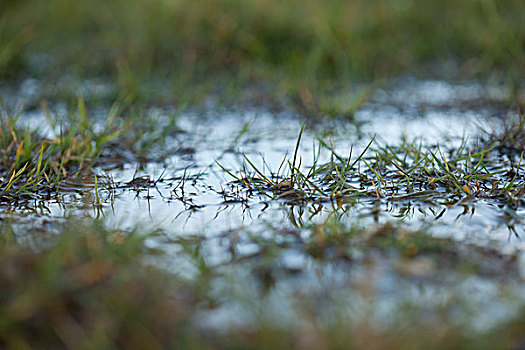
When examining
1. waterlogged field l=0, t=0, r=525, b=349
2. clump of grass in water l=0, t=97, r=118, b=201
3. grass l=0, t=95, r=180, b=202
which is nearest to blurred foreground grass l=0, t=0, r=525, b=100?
waterlogged field l=0, t=0, r=525, b=349

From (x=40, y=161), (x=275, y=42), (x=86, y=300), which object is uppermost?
(x=275, y=42)

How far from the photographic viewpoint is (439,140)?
2410 millimetres

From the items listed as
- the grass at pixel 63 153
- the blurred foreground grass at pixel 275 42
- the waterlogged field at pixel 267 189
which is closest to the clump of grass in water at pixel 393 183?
the waterlogged field at pixel 267 189

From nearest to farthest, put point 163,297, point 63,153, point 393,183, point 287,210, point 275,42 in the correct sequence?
1. point 163,297
2. point 287,210
3. point 393,183
4. point 63,153
5. point 275,42

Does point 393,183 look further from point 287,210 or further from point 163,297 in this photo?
point 163,297

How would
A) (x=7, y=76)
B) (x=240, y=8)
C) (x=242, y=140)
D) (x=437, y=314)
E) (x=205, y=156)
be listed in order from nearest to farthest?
(x=437, y=314) → (x=205, y=156) → (x=242, y=140) → (x=7, y=76) → (x=240, y=8)

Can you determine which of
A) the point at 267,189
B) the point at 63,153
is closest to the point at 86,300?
the point at 267,189

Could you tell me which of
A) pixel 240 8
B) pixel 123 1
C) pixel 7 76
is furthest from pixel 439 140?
pixel 123 1

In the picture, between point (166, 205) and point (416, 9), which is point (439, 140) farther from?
point (416, 9)

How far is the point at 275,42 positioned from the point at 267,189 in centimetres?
219

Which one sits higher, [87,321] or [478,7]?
[478,7]

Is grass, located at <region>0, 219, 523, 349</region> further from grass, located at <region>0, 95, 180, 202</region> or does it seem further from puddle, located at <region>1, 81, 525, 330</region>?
grass, located at <region>0, 95, 180, 202</region>

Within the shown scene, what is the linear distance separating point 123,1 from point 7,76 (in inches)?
57.9

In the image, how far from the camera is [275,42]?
12.6ft
